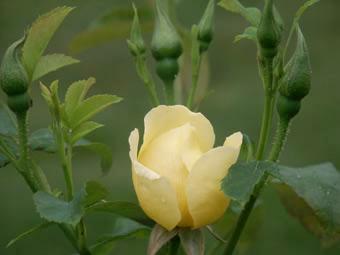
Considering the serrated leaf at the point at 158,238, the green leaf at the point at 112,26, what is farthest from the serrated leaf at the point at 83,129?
the green leaf at the point at 112,26

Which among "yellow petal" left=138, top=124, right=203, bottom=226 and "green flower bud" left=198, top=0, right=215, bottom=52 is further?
"green flower bud" left=198, top=0, right=215, bottom=52

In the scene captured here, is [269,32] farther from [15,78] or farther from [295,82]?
[15,78]

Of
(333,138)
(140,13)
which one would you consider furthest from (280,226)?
(140,13)

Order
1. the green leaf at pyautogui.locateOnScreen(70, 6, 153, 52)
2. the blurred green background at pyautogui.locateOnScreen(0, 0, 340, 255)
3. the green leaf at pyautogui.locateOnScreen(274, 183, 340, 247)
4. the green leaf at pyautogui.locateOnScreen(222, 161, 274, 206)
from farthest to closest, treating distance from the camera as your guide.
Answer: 1. the blurred green background at pyautogui.locateOnScreen(0, 0, 340, 255)
2. the green leaf at pyautogui.locateOnScreen(70, 6, 153, 52)
3. the green leaf at pyautogui.locateOnScreen(274, 183, 340, 247)
4. the green leaf at pyautogui.locateOnScreen(222, 161, 274, 206)

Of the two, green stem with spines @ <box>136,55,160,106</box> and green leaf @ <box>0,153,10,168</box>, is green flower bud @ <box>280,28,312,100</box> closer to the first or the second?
green stem with spines @ <box>136,55,160,106</box>

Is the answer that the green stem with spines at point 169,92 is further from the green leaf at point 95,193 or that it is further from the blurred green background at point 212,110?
the blurred green background at point 212,110

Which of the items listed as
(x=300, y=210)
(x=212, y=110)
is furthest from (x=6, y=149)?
(x=212, y=110)

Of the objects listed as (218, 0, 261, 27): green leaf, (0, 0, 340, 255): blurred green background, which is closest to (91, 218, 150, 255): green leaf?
(218, 0, 261, 27): green leaf
